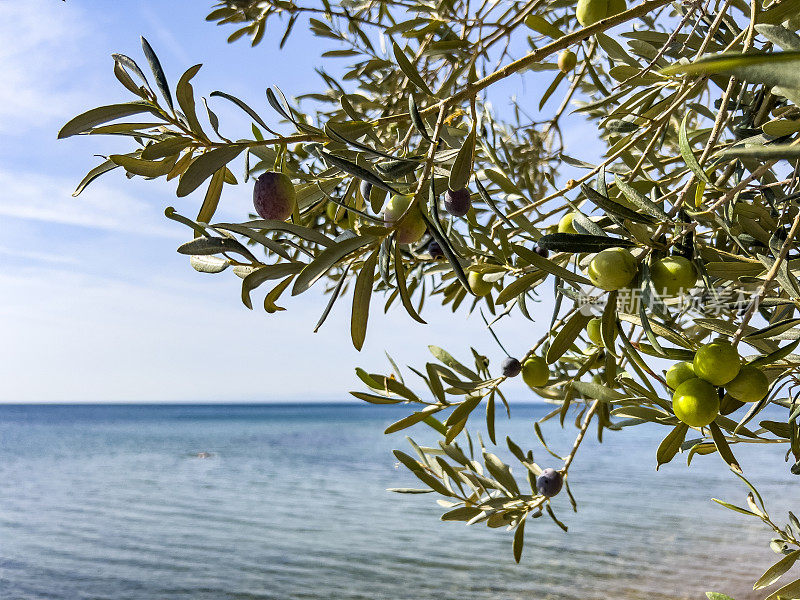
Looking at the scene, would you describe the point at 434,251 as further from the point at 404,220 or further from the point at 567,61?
the point at 404,220

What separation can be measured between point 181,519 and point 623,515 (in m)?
8.98

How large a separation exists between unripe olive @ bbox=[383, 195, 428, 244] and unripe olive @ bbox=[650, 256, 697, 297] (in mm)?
275

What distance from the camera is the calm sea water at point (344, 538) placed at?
838 centimetres

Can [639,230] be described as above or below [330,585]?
above

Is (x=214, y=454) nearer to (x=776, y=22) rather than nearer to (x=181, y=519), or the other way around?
(x=181, y=519)

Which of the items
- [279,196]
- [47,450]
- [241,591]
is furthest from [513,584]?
[47,450]

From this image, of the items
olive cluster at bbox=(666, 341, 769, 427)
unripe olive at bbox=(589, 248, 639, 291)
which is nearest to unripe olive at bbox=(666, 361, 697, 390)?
olive cluster at bbox=(666, 341, 769, 427)

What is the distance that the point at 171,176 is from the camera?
84 centimetres

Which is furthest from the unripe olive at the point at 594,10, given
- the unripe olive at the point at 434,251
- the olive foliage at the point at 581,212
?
the unripe olive at the point at 434,251

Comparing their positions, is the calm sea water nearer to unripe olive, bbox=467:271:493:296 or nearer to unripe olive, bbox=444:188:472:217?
unripe olive, bbox=467:271:493:296

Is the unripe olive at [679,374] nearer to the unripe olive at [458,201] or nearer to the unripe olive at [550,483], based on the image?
the unripe olive at [458,201]

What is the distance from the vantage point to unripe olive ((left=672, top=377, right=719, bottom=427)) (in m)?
0.71

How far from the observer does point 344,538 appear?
1109 centimetres

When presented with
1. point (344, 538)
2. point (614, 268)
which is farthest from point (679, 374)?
point (344, 538)
